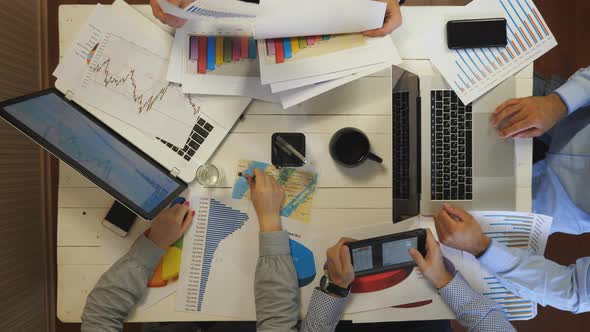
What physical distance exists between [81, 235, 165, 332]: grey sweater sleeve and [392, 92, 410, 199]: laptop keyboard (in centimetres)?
69

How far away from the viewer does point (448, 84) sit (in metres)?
1.09

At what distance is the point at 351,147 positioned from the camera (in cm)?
106

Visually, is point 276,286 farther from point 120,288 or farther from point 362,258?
point 120,288

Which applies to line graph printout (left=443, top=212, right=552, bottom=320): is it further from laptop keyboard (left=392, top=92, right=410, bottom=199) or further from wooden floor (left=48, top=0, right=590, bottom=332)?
wooden floor (left=48, top=0, right=590, bottom=332)

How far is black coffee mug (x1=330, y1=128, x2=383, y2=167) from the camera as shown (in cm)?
105

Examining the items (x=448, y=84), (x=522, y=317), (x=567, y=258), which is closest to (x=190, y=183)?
(x=448, y=84)

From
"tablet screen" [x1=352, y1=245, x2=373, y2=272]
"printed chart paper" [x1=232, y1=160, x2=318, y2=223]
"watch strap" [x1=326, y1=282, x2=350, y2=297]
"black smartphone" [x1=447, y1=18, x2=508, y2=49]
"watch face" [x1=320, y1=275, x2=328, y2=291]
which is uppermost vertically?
"black smartphone" [x1=447, y1=18, x2=508, y2=49]

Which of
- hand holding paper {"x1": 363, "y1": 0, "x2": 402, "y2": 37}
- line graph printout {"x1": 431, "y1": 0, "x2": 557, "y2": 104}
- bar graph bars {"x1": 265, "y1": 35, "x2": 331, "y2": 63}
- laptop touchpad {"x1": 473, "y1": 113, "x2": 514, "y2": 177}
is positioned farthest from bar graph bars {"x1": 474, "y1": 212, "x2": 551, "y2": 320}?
bar graph bars {"x1": 265, "y1": 35, "x2": 331, "y2": 63}

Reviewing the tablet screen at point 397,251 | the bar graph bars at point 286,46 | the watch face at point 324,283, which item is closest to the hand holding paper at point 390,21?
the bar graph bars at point 286,46

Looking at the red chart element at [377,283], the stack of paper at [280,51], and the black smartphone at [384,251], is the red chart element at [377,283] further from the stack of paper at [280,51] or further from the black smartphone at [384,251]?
the stack of paper at [280,51]

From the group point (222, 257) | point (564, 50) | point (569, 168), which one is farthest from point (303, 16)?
point (564, 50)

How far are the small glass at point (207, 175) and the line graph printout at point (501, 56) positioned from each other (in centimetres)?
67

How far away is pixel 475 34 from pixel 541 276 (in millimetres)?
673

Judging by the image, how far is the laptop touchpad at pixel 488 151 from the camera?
1098mm
